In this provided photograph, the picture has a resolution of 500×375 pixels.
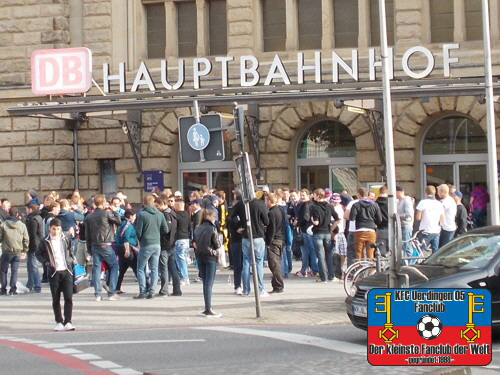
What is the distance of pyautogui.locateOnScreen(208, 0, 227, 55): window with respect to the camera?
35.5m

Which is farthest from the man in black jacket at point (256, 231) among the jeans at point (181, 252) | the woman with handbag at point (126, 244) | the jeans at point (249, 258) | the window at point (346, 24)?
the window at point (346, 24)

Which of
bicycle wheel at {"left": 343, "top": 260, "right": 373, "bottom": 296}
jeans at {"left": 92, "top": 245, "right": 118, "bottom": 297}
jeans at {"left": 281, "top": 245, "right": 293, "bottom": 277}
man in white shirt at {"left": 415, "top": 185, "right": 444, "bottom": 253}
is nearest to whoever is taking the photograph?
bicycle wheel at {"left": 343, "top": 260, "right": 373, "bottom": 296}

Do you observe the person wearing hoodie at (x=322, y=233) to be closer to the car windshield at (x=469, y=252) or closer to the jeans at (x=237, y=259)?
the jeans at (x=237, y=259)

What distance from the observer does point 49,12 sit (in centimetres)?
3572

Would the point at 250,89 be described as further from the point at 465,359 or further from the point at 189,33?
the point at 465,359

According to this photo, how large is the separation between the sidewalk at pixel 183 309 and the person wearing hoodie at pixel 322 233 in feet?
1.63

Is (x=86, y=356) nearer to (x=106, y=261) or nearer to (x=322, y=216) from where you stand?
(x=106, y=261)

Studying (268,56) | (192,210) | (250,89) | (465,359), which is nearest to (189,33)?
(268,56)

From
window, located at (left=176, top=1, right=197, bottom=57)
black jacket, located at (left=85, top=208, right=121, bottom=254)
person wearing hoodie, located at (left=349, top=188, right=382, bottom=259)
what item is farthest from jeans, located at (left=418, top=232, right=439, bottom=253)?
window, located at (left=176, top=1, right=197, bottom=57)

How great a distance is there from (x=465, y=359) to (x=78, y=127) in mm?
29626

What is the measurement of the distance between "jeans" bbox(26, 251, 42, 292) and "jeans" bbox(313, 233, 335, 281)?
5.41 metres

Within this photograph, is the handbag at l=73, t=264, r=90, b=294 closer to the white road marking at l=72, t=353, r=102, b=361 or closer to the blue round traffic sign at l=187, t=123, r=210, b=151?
the blue round traffic sign at l=187, t=123, r=210, b=151

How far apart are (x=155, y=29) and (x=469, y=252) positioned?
2277 centimetres

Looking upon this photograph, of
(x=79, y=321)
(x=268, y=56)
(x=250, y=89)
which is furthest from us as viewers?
(x=268, y=56)
